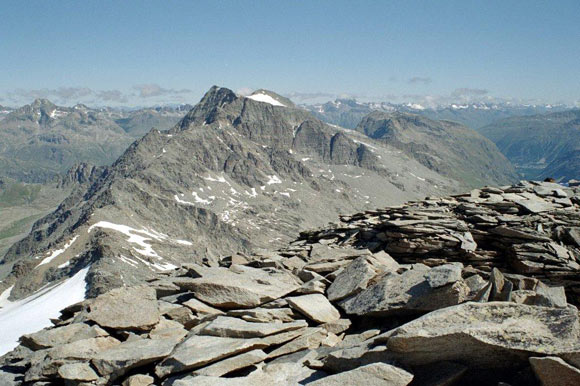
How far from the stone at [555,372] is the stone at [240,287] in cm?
901

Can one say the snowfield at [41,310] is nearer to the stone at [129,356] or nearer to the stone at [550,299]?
the stone at [129,356]

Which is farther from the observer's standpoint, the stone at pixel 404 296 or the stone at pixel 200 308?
the stone at pixel 200 308

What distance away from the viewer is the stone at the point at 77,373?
12.2 metres

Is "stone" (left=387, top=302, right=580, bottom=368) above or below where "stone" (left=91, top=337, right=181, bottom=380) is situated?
above

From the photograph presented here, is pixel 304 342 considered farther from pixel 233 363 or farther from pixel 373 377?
pixel 373 377

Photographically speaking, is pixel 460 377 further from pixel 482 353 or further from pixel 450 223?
pixel 450 223

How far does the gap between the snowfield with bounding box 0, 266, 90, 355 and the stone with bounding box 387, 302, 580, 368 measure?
251 ft

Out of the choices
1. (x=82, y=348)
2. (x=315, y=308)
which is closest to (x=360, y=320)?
(x=315, y=308)

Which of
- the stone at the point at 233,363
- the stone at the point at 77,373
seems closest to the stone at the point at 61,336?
the stone at the point at 77,373

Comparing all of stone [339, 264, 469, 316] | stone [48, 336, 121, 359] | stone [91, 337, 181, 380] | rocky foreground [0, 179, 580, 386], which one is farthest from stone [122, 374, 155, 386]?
stone [339, 264, 469, 316]

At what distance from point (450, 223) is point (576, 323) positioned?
1311 cm

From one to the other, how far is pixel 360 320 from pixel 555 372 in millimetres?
6685

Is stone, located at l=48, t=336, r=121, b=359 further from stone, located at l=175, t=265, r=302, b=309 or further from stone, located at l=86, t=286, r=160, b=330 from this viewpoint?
stone, located at l=175, t=265, r=302, b=309

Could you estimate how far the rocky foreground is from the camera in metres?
9.41
